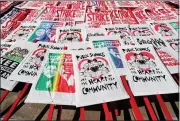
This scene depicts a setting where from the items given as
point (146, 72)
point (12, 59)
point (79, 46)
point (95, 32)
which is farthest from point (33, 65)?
point (146, 72)

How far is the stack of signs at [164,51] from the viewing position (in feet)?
9.32

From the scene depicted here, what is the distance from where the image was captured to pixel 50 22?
13.0ft

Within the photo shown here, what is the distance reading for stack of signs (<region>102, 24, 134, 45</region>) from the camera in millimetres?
3325

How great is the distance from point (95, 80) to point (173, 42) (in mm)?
1564

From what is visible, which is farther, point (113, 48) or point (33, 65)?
point (113, 48)

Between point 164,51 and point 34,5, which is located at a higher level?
point 34,5

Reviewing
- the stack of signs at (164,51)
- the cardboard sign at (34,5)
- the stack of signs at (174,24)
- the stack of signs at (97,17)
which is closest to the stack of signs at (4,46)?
the stack of signs at (97,17)

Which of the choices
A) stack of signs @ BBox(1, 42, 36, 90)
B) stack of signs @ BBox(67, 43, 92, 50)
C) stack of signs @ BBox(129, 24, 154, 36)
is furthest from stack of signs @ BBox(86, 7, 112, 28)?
stack of signs @ BBox(1, 42, 36, 90)

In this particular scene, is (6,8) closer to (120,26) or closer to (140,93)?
(120,26)

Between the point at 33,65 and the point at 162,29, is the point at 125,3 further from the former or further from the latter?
the point at 33,65

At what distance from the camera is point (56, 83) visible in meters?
2.55

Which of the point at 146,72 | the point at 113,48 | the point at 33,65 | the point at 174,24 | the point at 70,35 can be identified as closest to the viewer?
the point at 146,72

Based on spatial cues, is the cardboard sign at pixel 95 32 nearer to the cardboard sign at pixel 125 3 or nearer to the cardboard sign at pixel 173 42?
the cardboard sign at pixel 173 42

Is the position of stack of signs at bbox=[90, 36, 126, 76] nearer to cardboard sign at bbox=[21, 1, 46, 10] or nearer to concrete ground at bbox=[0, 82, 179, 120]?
concrete ground at bbox=[0, 82, 179, 120]
